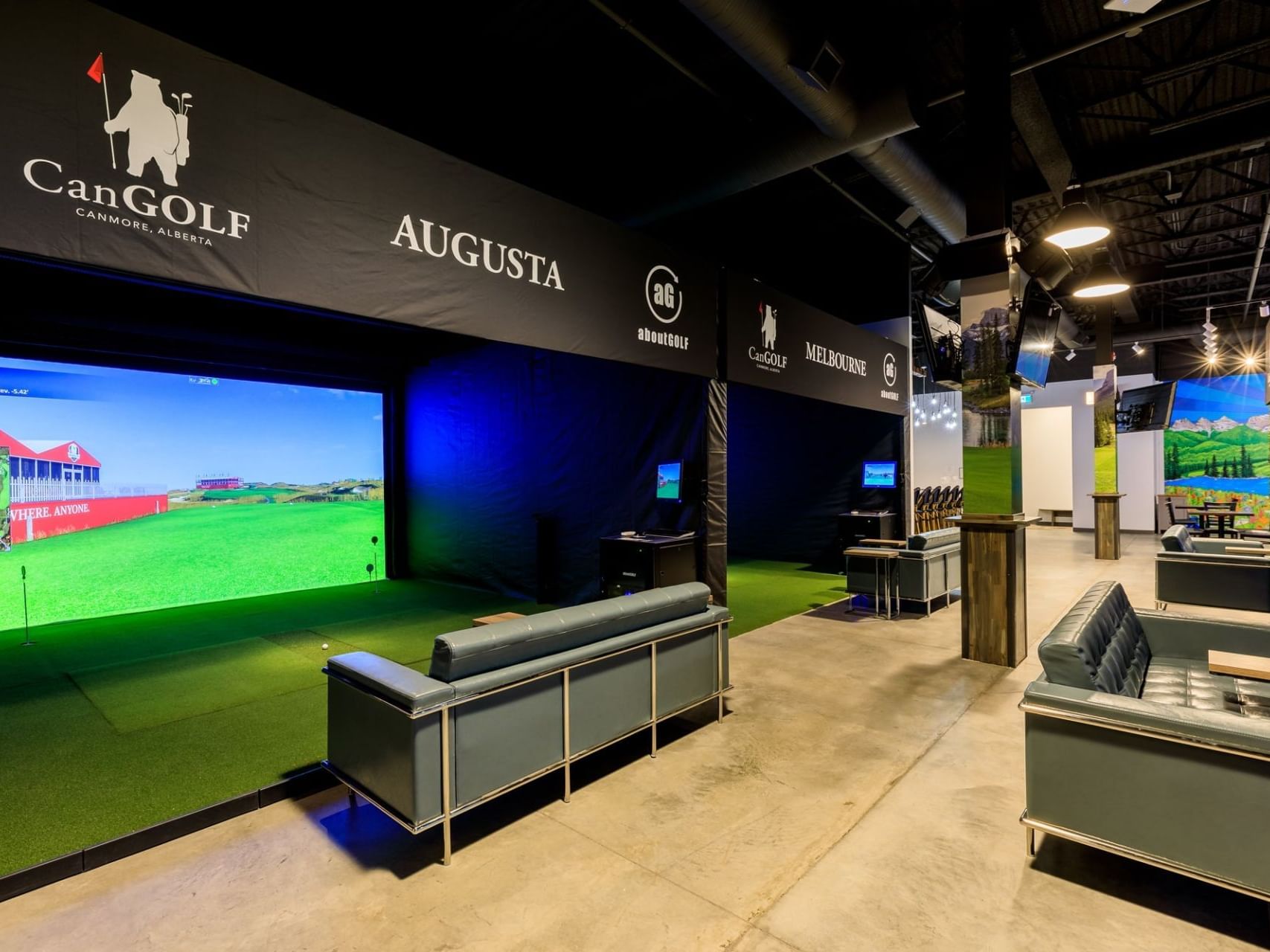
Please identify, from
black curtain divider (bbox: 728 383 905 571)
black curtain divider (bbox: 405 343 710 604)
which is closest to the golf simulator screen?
black curtain divider (bbox: 405 343 710 604)

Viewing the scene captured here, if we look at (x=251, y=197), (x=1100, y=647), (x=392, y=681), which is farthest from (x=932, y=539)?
(x=251, y=197)

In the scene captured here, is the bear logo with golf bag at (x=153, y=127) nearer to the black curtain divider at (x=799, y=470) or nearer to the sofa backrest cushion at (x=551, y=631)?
the sofa backrest cushion at (x=551, y=631)

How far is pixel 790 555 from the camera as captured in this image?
1062cm

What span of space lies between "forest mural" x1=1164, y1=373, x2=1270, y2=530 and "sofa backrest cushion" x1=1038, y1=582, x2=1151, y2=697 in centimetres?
1419

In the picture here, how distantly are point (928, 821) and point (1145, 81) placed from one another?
6922 millimetres

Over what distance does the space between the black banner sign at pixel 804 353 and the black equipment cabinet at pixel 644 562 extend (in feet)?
5.72

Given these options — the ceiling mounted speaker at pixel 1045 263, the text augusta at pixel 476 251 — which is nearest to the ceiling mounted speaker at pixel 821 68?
the text augusta at pixel 476 251

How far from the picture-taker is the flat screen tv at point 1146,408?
1361 centimetres

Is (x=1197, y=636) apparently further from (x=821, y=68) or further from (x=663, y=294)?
(x=821, y=68)

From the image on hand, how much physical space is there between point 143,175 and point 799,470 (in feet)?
31.0

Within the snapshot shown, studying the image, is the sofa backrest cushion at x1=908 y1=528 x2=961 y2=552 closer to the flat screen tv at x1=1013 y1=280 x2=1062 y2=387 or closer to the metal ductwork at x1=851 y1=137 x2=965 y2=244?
the flat screen tv at x1=1013 y1=280 x2=1062 y2=387

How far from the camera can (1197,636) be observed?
3617 mm

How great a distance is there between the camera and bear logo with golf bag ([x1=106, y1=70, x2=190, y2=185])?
2336mm

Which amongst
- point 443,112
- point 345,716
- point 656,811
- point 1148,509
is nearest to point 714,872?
point 656,811
